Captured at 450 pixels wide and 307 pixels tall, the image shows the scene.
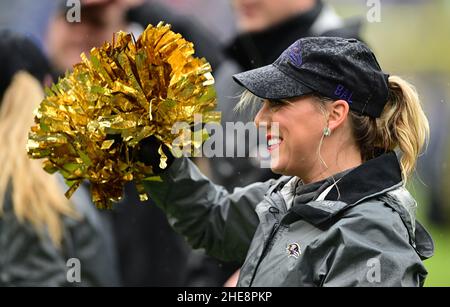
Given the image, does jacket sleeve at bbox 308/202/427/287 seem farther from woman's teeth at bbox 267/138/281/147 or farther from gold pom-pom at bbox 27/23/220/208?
gold pom-pom at bbox 27/23/220/208

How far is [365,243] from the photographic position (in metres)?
2.06

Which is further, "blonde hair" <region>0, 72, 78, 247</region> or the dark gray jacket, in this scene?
"blonde hair" <region>0, 72, 78, 247</region>

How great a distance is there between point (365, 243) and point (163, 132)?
678 millimetres

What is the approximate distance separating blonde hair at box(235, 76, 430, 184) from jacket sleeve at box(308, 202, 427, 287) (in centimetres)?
24

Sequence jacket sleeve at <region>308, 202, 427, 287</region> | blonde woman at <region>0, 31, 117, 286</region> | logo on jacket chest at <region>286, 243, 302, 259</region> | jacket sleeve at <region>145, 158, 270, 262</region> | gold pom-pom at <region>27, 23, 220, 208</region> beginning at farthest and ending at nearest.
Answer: blonde woman at <region>0, 31, 117, 286</region> → jacket sleeve at <region>145, 158, 270, 262</region> → gold pom-pom at <region>27, 23, 220, 208</region> → logo on jacket chest at <region>286, 243, 302, 259</region> → jacket sleeve at <region>308, 202, 427, 287</region>

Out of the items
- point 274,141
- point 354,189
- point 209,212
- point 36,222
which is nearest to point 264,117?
point 274,141

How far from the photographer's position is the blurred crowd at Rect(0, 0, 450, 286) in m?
3.92

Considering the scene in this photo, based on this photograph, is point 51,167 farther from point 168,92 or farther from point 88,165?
point 168,92

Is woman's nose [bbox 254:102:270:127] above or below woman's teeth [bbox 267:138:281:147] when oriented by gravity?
above

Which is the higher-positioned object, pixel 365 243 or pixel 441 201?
pixel 365 243

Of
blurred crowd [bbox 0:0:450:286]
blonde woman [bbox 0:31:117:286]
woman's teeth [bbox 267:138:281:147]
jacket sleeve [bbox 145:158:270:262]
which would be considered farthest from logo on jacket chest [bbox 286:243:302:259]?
blonde woman [bbox 0:31:117:286]

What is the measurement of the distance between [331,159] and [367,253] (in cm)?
34

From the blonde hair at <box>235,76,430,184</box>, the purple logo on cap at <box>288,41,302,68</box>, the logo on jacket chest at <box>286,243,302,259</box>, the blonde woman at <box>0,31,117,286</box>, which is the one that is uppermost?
the purple logo on cap at <box>288,41,302,68</box>
